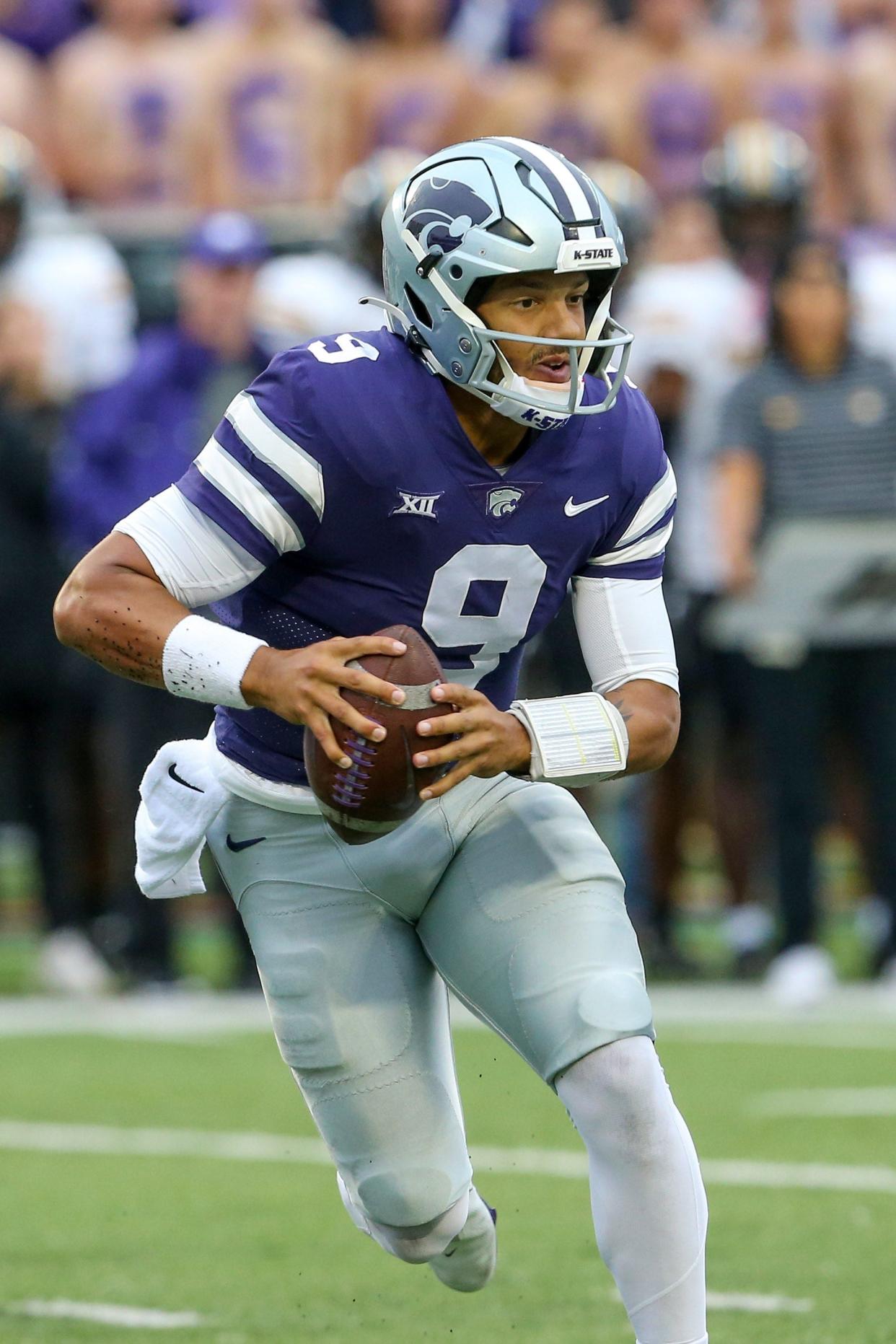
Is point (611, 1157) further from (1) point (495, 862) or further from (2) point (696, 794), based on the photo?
(2) point (696, 794)

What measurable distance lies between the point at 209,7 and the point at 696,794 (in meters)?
4.00

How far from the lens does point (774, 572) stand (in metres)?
7.67

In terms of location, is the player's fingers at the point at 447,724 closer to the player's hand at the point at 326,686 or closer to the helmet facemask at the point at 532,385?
the player's hand at the point at 326,686

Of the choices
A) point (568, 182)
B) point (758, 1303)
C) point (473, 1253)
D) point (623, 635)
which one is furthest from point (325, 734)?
point (758, 1303)

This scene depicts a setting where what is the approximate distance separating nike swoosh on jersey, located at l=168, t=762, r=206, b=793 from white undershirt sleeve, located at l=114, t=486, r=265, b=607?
1.18 feet

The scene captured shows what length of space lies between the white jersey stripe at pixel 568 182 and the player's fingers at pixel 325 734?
2.58ft

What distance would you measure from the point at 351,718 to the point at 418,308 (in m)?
0.71

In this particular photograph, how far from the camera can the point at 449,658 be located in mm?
3566

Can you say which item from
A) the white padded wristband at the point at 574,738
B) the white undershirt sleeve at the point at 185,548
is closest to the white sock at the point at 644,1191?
the white padded wristband at the point at 574,738

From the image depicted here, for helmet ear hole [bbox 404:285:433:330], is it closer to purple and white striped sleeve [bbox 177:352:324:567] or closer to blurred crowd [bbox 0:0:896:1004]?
purple and white striped sleeve [bbox 177:352:324:567]

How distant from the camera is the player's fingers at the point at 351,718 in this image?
315 centimetres

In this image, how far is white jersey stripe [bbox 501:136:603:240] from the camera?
3414 millimetres

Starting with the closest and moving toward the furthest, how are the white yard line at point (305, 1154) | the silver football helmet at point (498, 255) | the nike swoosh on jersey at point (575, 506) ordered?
the silver football helmet at point (498, 255) < the nike swoosh on jersey at point (575, 506) < the white yard line at point (305, 1154)

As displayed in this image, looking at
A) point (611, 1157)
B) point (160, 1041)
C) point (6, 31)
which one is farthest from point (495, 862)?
point (6, 31)
